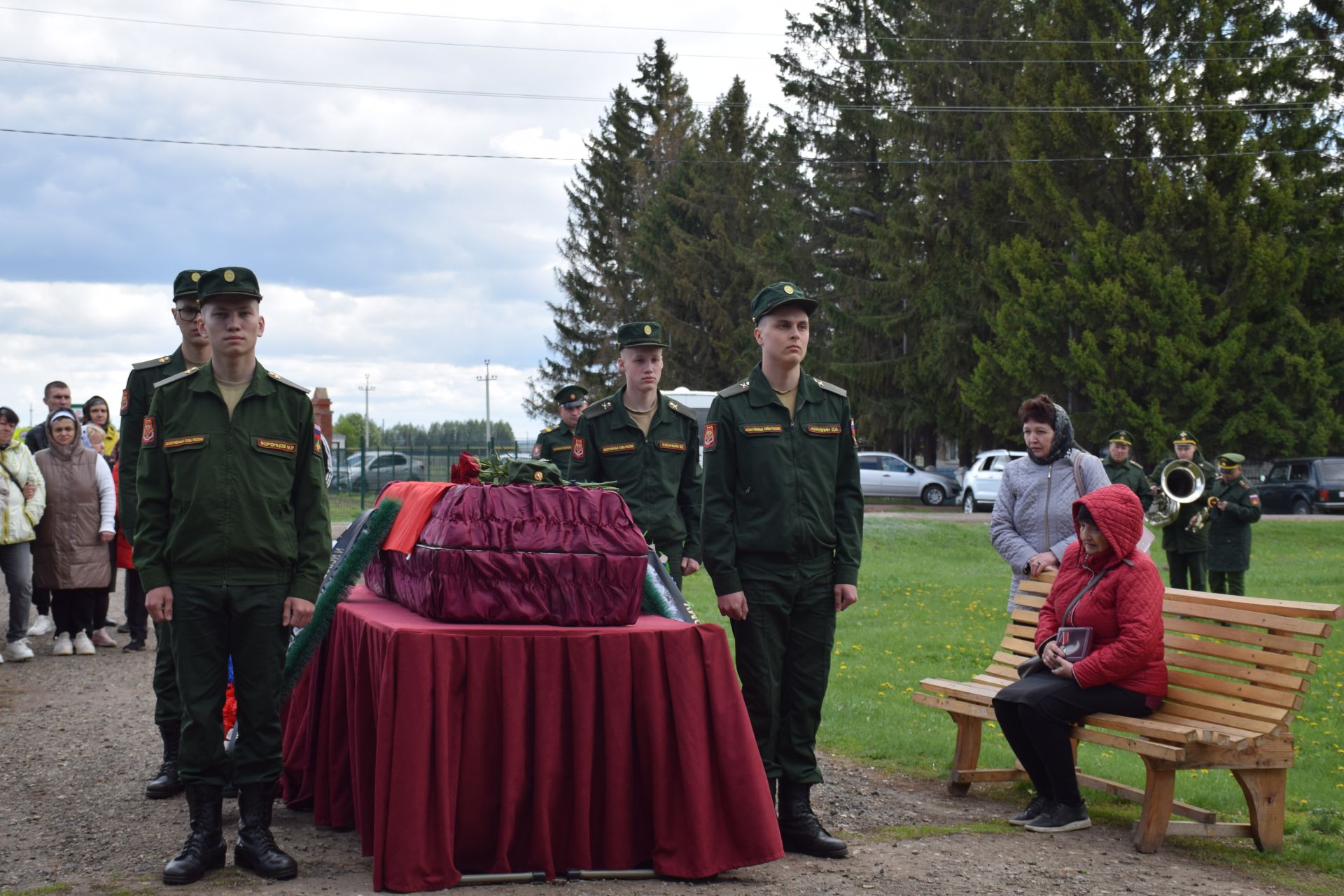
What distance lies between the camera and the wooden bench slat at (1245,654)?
220 inches

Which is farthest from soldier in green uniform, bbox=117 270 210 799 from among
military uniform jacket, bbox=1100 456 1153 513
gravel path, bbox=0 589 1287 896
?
military uniform jacket, bbox=1100 456 1153 513

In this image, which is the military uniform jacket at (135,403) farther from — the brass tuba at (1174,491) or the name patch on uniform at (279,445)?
the brass tuba at (1174,491)

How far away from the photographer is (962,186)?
38469mm

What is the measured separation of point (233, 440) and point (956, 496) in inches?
1302

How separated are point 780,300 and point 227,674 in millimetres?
2660

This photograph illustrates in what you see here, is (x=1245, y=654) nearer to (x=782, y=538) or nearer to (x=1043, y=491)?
(x=1043, y=491)

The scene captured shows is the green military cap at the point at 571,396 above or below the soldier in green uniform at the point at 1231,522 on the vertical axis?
above

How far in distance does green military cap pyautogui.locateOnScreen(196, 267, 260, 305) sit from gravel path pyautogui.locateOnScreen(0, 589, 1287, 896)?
2.14 m

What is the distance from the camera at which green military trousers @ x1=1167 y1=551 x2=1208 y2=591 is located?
46.1 ft

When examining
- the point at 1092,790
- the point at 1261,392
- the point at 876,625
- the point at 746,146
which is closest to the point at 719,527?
the point at 1092,790

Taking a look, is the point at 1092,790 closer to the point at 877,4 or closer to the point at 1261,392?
the point at 1261,392

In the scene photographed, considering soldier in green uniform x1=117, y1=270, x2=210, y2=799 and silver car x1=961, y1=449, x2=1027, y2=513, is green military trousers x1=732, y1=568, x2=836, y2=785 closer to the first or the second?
A: soldier in green uniform x1=117, y1=270, x2=210, y2=799

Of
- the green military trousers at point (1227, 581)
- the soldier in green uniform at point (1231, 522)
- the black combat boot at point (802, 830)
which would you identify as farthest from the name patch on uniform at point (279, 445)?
the green military trousers at point (1227, 581)

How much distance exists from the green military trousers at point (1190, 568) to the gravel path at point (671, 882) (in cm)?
820
